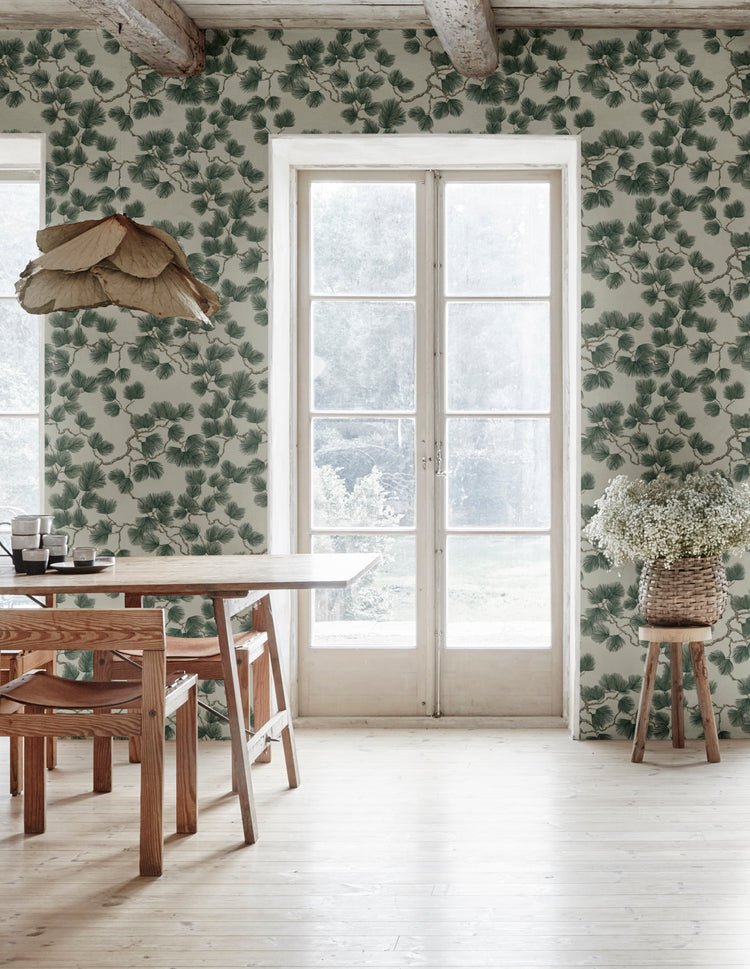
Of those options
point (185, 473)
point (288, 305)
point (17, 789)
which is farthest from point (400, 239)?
point (17, 789)

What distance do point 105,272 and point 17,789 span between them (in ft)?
5.90

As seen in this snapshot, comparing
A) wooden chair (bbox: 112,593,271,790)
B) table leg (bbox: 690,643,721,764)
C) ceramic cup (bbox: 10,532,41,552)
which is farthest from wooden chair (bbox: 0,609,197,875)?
table leg (bbox: 690,643,721,764)

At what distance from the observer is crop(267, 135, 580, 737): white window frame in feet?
11.9

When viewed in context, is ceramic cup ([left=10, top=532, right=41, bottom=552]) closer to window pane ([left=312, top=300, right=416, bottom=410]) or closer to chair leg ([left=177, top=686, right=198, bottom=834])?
chair leg ([left=177, top=686, right=198, bottom=834])

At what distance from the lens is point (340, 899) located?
225 cm

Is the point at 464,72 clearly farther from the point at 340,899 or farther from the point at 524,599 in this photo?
the point at 340,899

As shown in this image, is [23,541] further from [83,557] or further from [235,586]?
[235,586]

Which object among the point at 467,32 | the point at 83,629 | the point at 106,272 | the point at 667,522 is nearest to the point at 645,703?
the point at 667,522

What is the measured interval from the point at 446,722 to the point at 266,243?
2.08m

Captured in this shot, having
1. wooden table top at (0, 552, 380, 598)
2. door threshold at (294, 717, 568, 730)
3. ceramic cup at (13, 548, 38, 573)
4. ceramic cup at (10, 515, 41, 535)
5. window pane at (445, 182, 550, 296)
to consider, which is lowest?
door threshold at (294, 717, 568, 730)

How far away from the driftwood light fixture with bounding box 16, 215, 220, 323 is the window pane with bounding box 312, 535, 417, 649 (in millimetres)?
1754

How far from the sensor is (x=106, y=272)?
90.1 inches

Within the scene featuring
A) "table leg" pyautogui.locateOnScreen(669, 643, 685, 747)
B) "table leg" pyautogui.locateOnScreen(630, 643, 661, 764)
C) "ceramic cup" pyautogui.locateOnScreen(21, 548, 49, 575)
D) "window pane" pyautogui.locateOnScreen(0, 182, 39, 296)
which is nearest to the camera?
"ceramic cup" pyautogui.locateOnScreen(21, 548, 49, 575)

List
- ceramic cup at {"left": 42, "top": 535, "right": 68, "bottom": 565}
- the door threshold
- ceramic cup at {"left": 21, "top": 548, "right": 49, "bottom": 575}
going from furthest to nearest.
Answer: the door threshold, ceramic cup at {"left": 42, "top": 535, "right": 68, "bottom": 565}, ceramic cup at {"left": 21, "top": 548, "right": 49, "bottom": 575}
